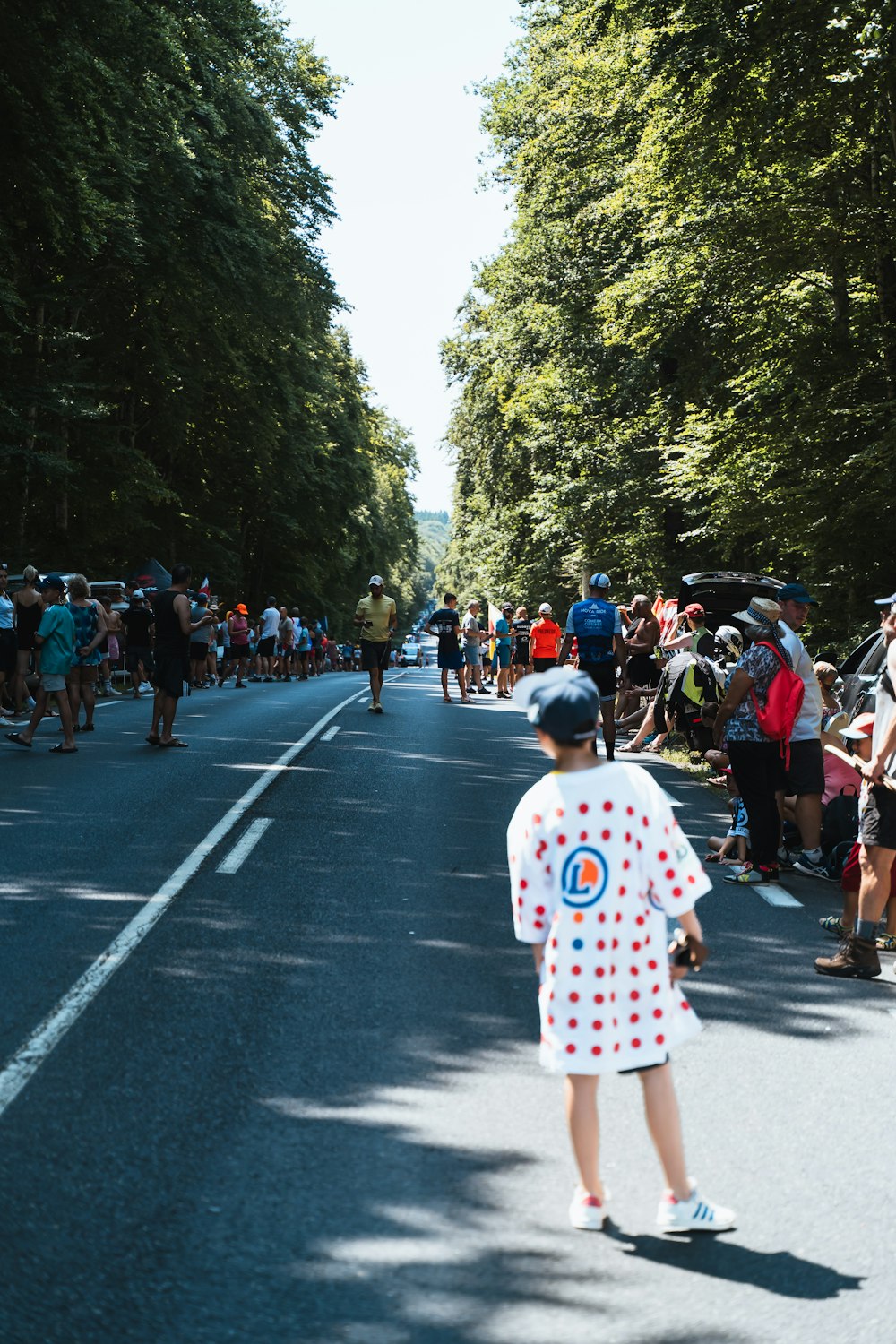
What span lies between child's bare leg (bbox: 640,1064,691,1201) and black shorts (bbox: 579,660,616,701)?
10908mm

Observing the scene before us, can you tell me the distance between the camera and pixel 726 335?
1067 inches

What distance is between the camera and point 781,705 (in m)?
9.59

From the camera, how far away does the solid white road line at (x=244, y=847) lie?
31.5 ft

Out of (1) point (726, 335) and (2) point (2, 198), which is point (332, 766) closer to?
(2) point (2, 198)

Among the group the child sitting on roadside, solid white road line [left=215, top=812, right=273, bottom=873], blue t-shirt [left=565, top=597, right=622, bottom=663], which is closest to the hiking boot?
the child sitting on roadside

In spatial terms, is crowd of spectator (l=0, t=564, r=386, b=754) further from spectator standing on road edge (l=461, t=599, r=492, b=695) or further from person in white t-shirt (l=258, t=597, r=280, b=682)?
spectator standing on road edge (l=461, t=599, r=492, b=695)

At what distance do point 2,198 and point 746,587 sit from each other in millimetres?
12962

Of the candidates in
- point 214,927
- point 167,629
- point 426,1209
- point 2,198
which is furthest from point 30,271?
point 426,1209

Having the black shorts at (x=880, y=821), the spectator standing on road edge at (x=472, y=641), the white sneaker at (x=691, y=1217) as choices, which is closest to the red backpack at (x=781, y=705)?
the black shorts at (x=880, y=821)

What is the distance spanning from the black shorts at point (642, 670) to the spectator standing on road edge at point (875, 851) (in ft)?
39.1

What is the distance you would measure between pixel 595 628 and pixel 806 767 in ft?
16.9

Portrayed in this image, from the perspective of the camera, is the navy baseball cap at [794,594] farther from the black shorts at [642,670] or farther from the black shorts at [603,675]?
the black shorts at [642,670]

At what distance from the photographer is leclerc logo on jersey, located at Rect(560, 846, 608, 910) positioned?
4.18 m

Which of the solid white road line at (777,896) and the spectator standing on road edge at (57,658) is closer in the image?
the solid white road line at (777,896)
